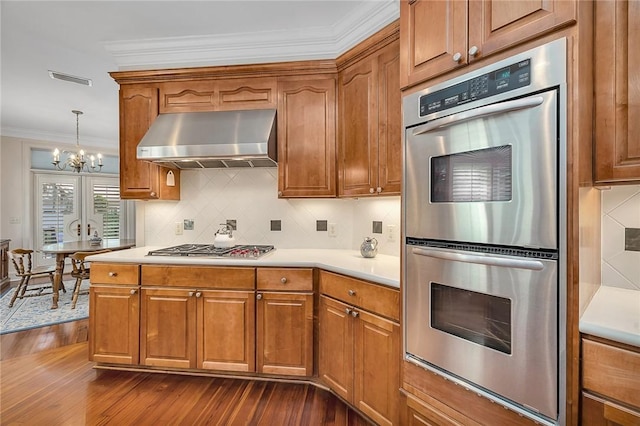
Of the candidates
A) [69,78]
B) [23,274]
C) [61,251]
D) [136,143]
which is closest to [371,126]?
[136,143]

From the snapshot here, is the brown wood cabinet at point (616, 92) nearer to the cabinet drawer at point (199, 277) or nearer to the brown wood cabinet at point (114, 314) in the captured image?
the cabinet drawer at point (199, 277)

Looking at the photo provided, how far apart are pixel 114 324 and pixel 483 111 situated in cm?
276

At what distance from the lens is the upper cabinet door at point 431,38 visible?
1314mm

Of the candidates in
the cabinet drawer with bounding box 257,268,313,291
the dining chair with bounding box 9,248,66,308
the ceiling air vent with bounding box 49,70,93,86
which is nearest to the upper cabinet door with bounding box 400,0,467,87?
the cabinet drawer with bounding box 257,268,313,291

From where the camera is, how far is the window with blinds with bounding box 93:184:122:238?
662 cm

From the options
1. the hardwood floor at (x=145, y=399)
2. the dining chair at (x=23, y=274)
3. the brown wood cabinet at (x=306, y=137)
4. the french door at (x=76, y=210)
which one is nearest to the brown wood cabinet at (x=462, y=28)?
the brown wood cabinet at (x=306, y=137)

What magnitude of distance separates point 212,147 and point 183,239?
1068mm

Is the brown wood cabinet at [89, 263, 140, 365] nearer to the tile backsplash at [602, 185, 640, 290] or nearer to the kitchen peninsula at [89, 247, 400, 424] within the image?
the kitchen peninsula at [89, 247, 400, 424]

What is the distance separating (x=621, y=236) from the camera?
1431 millimetres

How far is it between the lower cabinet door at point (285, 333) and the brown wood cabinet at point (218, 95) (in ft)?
5.07

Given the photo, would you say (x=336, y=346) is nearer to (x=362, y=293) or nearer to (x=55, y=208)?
(x=362, y=293)

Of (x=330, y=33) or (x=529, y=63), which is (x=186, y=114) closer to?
(x=330, y=33)

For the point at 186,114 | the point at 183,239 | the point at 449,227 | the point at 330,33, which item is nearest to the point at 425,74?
the point at 449,227

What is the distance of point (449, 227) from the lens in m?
1.33
